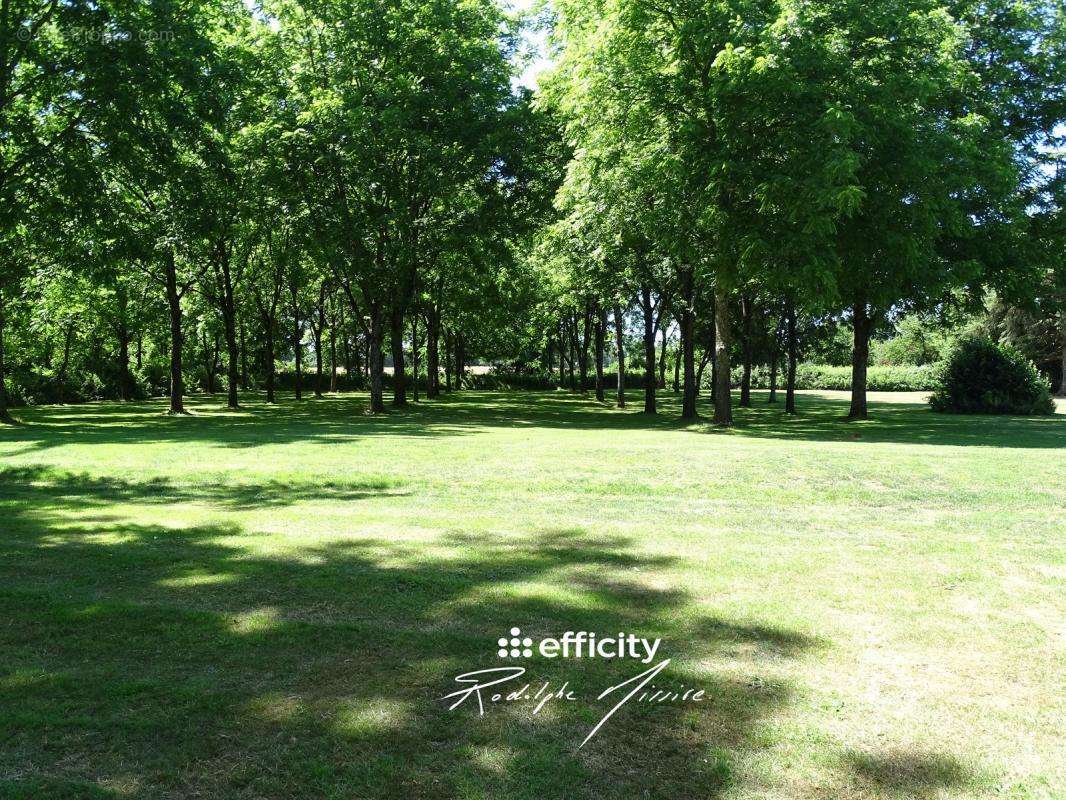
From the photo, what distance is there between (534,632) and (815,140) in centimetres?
1718

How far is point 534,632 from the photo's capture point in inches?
201

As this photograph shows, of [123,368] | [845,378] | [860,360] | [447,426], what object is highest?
[860,360]

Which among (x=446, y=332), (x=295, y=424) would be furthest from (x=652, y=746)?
(x=446, y=332)

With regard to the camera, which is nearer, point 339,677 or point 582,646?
point 339,677

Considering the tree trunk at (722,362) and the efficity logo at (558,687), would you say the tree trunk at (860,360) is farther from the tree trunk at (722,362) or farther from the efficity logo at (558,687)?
the efficity logo at (558,687)

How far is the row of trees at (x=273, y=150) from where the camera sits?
16719 millimetres

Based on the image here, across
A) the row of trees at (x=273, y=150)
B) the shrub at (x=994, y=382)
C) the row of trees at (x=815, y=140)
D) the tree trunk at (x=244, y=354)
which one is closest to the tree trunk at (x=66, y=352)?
the row of trees at (x=273, y=150)

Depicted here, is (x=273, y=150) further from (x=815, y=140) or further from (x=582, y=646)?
(x=582, y=646)

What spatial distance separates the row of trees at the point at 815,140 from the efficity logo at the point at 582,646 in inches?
570

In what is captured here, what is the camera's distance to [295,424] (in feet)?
74.8

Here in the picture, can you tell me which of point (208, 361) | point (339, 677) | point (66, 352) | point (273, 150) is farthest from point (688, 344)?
point (208, 361)

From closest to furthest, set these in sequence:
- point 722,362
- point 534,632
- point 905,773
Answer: point 905,773 → point 534,632 → point 722,362

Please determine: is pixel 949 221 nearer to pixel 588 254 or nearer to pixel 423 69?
pixel 588 254

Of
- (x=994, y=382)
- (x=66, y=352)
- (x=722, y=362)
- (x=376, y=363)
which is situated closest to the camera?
(x=722, y=362)
